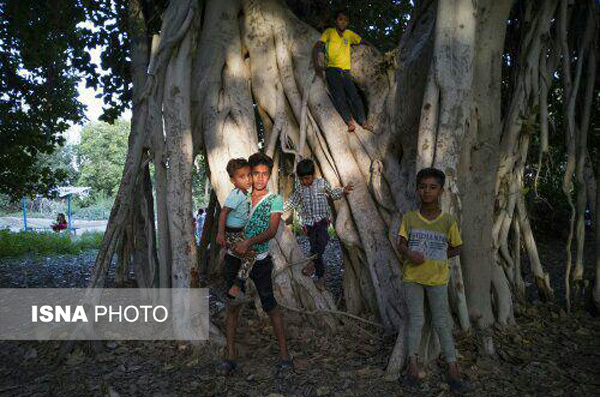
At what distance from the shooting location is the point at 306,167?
3988mm

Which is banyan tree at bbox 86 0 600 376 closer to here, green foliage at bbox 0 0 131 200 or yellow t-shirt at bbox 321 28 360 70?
yellow t-shirt at bbox 321 28 360 70

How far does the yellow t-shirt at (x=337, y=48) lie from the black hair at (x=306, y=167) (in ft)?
3.21

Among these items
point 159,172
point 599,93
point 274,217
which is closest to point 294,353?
point 274,217

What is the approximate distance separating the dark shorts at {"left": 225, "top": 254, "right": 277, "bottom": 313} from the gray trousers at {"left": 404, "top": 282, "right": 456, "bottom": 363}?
91 centimetres

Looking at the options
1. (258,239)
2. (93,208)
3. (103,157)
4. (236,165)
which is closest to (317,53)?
(236,165)

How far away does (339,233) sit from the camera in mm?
3947

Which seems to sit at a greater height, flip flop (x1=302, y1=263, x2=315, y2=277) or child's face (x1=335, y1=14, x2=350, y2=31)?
child's face (x1=335, y1=14, x2=350, y2=31)

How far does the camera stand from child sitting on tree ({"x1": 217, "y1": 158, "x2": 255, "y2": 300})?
297cm

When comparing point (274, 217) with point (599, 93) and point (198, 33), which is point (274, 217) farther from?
point (599, 93)

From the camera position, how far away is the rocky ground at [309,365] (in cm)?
279

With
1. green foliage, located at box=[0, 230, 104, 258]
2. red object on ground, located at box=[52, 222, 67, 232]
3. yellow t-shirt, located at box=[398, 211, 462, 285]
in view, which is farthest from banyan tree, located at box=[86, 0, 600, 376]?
red object on ground, located at box=[52, 222, 67, 232]

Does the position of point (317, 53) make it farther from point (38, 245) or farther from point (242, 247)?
point (38, 245)

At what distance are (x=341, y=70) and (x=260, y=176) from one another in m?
1.75

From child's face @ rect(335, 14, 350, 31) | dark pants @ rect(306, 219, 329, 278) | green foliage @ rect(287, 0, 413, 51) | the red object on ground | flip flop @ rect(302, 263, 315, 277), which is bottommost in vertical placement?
the red object on ground
